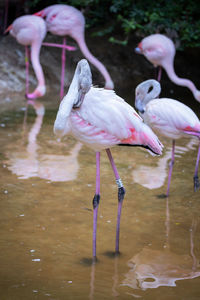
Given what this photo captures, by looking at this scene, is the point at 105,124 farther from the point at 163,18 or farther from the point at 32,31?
the point at 163,18

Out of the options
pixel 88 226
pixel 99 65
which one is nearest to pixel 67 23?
pixel 99 65

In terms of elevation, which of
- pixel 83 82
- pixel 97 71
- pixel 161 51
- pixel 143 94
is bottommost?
pixel 97 71

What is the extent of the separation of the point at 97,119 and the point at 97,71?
6019 mm

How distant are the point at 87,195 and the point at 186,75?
5.83 metres

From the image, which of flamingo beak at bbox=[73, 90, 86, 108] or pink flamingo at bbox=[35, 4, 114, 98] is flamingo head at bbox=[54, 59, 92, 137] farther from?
pink flamingo at bbox=[35, 4, 114, 98]

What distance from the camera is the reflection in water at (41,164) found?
4379 mm

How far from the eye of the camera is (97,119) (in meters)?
2.97

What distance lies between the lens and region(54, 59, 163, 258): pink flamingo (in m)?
2.88

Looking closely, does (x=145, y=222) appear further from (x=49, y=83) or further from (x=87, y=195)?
(x=49, y=83)

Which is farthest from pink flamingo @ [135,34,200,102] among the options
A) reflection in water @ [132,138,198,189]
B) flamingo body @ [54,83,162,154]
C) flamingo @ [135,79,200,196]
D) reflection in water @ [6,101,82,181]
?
flamingo body @ [54,83,162,154]

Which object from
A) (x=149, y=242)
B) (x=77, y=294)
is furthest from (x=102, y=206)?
(x=77, y=294)

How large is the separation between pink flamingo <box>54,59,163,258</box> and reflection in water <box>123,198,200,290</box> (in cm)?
20

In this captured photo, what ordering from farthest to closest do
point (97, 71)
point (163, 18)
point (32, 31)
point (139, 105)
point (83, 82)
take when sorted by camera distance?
point (97, 71)
point (163, 18)
point (32, 31)
point (139, 105)
point (83, 82)

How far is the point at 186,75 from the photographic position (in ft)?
30.4
